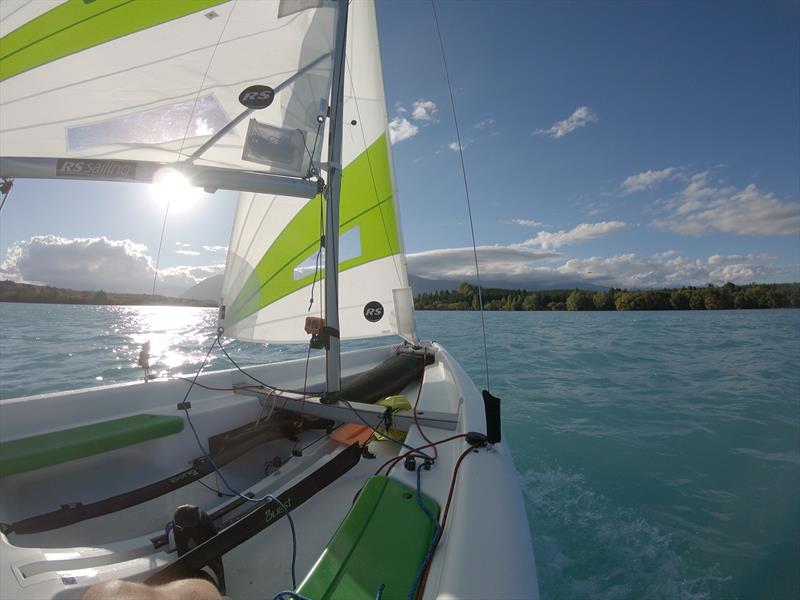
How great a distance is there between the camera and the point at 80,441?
74.6 inches

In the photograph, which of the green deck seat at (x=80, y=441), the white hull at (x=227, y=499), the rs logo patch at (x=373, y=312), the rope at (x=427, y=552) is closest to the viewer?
the rope at (x=427, y=552)

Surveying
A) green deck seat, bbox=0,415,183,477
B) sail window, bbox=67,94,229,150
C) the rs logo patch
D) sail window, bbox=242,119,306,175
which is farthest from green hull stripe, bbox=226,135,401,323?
green deck seat, bbox=0,415,183,477

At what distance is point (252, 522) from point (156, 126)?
2524mm

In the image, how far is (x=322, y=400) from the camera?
2342 millimetres

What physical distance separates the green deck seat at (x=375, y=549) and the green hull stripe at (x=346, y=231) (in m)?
2.42

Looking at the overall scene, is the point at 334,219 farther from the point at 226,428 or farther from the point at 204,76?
the point at 226,428

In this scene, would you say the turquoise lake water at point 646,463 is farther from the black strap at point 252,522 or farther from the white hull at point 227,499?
the black strap at point 252,522

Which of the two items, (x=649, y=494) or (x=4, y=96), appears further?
(x=649, y=494)

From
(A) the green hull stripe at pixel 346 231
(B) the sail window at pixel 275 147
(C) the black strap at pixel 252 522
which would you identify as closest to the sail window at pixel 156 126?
(B) the sail window at pixel 275 147

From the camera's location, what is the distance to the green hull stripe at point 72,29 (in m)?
1.88

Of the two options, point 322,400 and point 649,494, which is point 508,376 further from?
point 322,400

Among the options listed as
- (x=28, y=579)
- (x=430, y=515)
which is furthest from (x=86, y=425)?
(x=430, y=515)

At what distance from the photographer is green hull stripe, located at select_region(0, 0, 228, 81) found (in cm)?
188

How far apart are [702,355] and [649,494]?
424 inches
